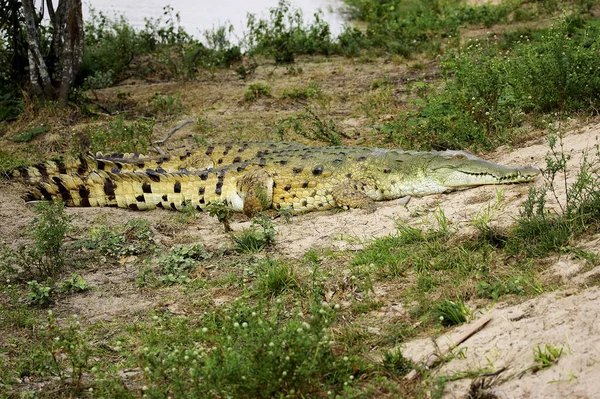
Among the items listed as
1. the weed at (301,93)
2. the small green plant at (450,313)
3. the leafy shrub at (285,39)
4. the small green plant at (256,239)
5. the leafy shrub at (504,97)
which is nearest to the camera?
the small green plant at (450,313)

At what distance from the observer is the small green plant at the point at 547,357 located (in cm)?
346

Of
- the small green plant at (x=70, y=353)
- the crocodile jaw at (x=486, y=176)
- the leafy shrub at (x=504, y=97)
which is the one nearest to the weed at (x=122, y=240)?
the small green plant at (x=70, y=353)

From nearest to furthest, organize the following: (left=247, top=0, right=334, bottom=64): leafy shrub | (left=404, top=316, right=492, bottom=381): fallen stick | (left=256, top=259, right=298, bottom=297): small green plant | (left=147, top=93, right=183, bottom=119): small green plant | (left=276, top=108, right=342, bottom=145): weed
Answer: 1. (left=404, top=316, right=492, bottom=381): fallen stick
2. (left=256, top=259, right=298, bottom=297): small green plant
3. (left=276, top=108, right=342, bottom=145): weed
4. (left=147, top=93, right=183, bottom=119): small green plant
5. (left=247, top=0, right=334, bottom=64): leafy shrub

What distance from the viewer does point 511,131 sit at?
782 centimetres

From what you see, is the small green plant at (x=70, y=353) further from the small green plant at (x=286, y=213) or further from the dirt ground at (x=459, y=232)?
the small green plant at (x=286, y=213)

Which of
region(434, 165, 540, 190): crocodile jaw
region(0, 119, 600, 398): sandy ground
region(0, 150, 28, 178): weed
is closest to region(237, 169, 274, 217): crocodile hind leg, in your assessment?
region(0, 119, 600, 398): sandy ground

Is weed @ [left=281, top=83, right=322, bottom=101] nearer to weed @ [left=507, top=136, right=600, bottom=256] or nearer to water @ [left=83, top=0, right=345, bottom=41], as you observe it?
water @ [left=83, top=0, right=345, bottom=41]

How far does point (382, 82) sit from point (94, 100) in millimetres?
4470

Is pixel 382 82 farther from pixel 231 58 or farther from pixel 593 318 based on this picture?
pixel 593 318

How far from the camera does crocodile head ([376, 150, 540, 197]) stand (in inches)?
254

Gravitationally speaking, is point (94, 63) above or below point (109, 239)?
above

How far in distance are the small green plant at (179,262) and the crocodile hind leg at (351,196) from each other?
163 cm

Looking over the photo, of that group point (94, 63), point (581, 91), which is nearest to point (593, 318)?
point (581, 91)

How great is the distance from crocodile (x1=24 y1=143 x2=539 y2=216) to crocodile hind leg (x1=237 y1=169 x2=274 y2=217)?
1 cm
